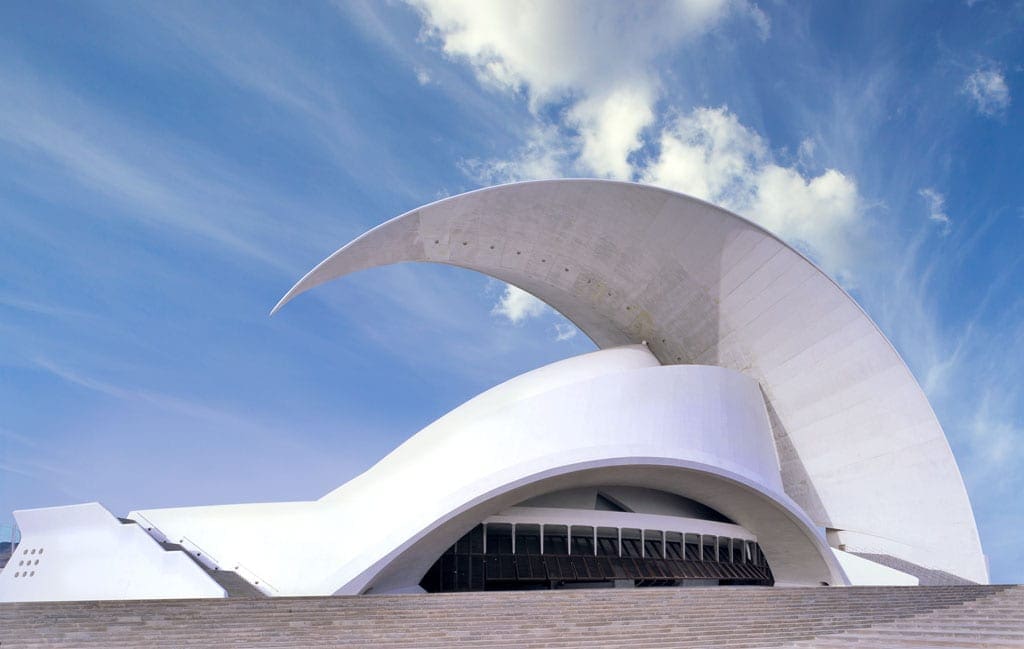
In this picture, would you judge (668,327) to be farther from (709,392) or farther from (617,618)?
(617,618)

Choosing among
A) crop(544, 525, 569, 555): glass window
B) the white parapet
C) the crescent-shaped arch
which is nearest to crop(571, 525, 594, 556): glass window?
crop(544, 525, 569, 555): glass window

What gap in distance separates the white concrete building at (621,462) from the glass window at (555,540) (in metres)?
0.06

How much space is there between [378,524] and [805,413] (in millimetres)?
13910

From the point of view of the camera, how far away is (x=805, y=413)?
2191cm

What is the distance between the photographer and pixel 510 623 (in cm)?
1058

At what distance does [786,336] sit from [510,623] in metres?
14.5

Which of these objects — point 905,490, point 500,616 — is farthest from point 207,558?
point 905,490

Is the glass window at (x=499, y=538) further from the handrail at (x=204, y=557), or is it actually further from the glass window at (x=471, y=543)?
the handrail at (x=204, y=557)

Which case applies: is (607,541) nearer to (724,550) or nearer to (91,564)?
(724,550)

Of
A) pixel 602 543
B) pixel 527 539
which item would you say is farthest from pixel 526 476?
pixel 602 543

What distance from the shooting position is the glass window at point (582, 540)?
60.3 ft

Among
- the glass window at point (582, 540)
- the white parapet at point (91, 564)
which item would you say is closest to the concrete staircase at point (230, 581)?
the white parapet at point (91, 564)

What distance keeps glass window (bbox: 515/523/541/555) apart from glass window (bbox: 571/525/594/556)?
3.44 feet

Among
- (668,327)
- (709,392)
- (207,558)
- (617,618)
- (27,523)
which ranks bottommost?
(617,618)
